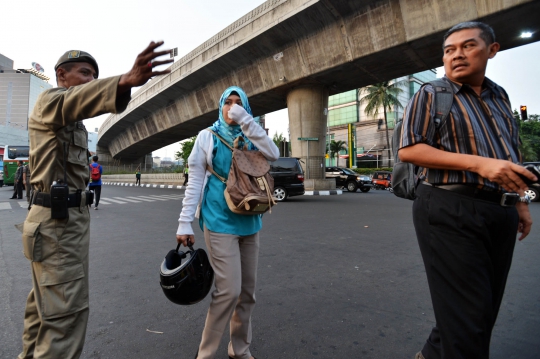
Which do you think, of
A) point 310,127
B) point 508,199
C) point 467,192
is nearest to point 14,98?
point 310,127

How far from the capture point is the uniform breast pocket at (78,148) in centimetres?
177

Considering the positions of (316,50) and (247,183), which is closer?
(247,183)

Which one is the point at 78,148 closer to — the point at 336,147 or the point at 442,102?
the point at 442,102

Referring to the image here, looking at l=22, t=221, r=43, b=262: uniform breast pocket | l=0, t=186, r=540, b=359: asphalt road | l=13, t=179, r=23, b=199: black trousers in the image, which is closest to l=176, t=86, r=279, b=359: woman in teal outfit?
l=0, t=186, r=540, b=359: asphalt road

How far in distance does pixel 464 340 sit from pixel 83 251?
1927 mm

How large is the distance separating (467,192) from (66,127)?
2.04m

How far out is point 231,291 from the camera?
1.89m

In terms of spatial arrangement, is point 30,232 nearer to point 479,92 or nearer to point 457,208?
point 457,208

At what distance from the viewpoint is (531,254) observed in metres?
4.44

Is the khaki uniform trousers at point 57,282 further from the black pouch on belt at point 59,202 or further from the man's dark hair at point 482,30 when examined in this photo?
the man's dark hair at point 482,30

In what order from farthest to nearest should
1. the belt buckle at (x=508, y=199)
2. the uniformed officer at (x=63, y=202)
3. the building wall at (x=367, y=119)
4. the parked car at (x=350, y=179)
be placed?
the building wall at (x=367, y=119), the parked car at (x=350, y=179), the uniformed officer at (x=63, y=202), the belt buckle at (x=508, y=199)

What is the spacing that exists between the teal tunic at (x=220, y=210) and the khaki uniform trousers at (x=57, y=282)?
72cm

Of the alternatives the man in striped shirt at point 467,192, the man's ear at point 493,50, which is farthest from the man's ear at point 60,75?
the man's ear at point 493,50

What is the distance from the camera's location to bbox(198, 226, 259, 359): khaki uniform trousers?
6.20 ft
